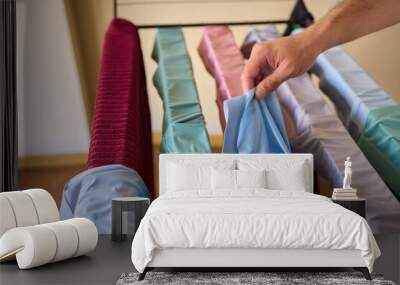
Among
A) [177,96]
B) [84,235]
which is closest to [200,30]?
[177,96]

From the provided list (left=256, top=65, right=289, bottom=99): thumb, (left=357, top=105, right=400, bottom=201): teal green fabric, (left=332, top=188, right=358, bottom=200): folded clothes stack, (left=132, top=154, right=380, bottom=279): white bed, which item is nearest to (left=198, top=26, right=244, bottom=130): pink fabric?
(left=256, top=65, right=289, bottom=99): thumb

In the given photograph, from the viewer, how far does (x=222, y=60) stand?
6531 mm

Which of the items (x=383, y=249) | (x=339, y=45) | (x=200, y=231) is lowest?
(x=383, y=249)

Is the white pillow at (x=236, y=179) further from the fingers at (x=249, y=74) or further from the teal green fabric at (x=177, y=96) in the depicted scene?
the fingers at (x=249, y=74)

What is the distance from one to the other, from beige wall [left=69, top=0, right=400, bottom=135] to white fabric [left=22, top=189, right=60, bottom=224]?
87.9 inches

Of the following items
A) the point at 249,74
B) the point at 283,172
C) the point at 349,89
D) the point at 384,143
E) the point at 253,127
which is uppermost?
the point at 249,74

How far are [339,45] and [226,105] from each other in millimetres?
1476

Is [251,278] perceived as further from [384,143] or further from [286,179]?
[384,143]

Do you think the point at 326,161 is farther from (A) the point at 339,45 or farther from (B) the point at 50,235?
(B) the point at 50,235

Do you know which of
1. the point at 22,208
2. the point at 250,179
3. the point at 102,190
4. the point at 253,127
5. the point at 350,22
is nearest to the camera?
the point at 22,208

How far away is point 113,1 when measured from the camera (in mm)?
6781

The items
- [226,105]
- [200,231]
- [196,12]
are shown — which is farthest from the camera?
[196,12]

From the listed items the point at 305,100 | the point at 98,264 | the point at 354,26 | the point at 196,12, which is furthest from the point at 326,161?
the point at 98,264

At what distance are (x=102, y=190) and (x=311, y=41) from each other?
2.16 meters
